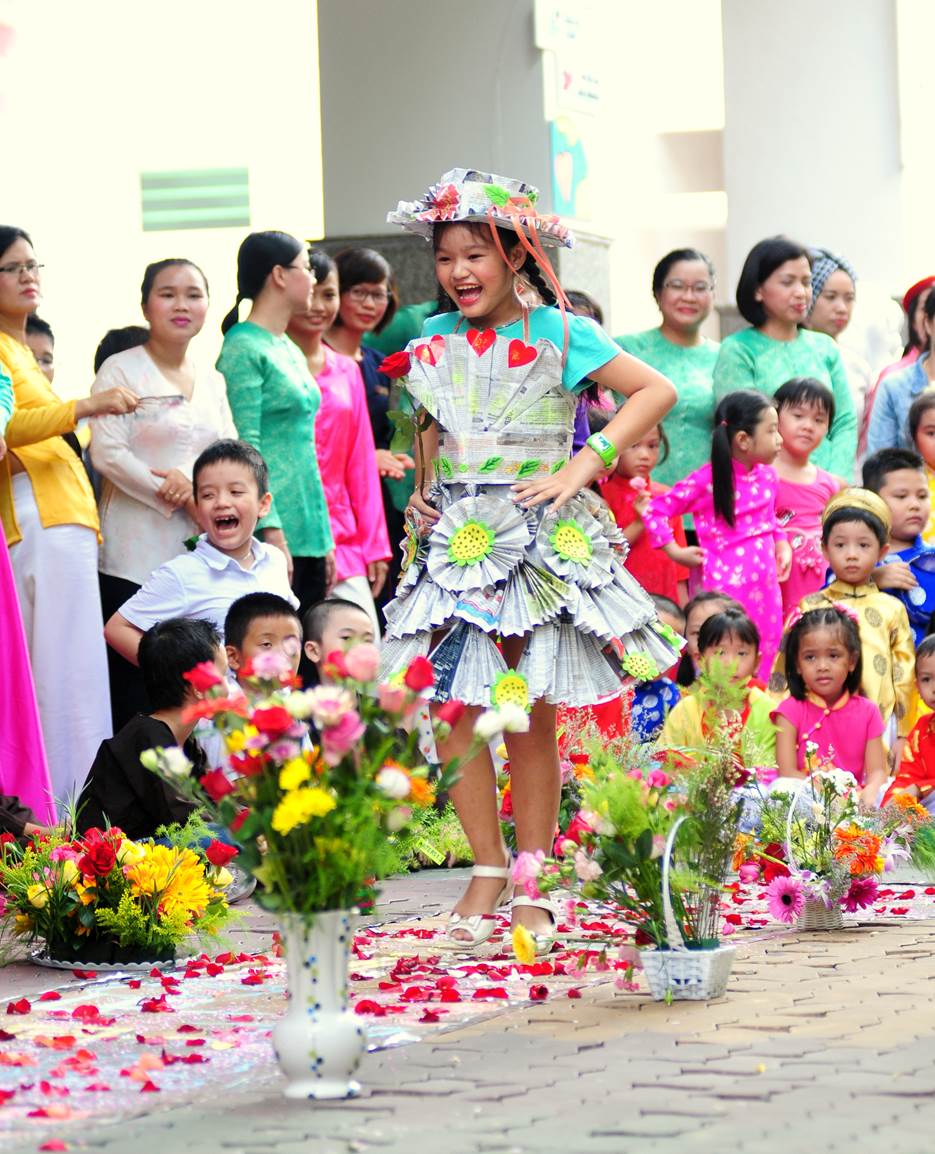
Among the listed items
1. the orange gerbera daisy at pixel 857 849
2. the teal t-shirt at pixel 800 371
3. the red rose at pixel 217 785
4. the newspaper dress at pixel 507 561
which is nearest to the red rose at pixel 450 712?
the red rose at pixel 217 785

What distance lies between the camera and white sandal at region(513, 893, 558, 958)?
4.83 metres

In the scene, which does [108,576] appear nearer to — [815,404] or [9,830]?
[9,830]

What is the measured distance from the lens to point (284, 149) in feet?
40.3

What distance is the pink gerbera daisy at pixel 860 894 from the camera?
520 cm

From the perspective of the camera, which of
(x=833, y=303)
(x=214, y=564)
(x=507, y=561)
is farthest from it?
(x=833, y=303)

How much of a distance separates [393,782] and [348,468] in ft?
14.1

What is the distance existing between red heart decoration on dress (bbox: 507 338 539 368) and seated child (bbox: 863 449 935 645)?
117 inches

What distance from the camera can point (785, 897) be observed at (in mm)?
5195

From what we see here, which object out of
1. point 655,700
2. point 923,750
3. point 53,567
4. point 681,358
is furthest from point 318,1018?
point 681,358

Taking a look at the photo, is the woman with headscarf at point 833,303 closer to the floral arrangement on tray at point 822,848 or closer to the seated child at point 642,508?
the seated child at point 642,508

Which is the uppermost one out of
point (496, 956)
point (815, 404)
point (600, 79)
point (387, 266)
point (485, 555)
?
point (600, 79)

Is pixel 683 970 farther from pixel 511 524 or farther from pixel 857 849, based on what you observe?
pixel 511 524

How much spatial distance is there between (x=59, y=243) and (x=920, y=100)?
5.08 m

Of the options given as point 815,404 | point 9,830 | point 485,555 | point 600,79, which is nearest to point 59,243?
point 600,79
